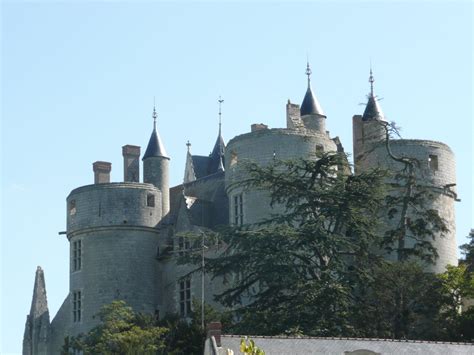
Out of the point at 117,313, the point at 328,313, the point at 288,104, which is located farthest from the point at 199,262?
the point at 288,104

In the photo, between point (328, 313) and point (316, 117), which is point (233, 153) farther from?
point (328, 313)

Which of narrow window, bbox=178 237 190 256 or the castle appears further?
narrow window, bbox=178 237 190 256

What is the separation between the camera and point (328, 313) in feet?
142

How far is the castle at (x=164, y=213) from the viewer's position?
5159 centimetres

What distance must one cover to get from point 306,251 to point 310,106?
11951mm

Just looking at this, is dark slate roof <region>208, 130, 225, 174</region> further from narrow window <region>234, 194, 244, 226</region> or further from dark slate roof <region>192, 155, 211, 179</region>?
narrow window <region>234, 194, 244, 226</region>

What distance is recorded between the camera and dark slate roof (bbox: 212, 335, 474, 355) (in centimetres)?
3134

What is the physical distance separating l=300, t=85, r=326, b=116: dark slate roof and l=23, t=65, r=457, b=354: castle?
0.04 m

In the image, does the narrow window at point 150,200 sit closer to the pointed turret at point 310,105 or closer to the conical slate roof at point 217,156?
the pointed turret at point 310,105

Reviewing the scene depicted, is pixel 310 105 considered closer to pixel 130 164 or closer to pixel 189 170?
pixel 130 164

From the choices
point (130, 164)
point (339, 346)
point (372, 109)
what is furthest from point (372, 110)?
point (339, 346)

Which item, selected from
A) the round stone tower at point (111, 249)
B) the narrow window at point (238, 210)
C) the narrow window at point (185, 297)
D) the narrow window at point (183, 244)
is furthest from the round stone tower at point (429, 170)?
the round stone tower at point (111, 249)

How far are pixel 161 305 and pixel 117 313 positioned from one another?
5.15 meters

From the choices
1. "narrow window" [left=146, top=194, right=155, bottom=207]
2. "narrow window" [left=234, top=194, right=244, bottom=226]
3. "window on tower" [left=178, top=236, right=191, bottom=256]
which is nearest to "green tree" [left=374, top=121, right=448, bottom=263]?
"narrow window" [left=234, top=194, right=244, bottom=226]
